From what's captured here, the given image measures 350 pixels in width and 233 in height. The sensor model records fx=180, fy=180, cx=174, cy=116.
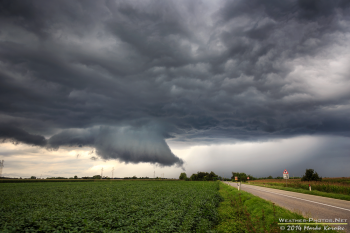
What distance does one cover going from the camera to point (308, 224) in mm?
9883

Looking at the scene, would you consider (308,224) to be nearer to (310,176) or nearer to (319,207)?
(319,207)

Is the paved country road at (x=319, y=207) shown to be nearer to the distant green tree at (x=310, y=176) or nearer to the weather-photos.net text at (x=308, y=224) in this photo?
the weather-photos.net text at (x=308, y=224)

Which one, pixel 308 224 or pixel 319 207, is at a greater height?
pixel 308 224

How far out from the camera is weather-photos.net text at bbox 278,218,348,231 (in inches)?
375

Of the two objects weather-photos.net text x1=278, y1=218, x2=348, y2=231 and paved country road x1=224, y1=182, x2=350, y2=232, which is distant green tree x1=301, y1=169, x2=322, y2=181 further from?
weather-photos.net text x1=278, y1=218, x2=348, y2=231

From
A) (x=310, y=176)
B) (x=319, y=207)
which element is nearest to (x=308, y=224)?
(x=319, y=207)

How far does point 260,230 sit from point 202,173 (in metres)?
190

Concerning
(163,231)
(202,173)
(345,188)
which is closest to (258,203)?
(163,231)

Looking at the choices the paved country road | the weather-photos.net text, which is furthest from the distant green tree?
the weather-photos.net text

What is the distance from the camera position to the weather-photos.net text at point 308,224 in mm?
9523

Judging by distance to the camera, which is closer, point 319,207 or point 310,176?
point 319,207

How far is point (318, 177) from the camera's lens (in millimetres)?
52406

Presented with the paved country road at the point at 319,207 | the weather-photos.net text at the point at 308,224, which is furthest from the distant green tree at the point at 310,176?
the weather-photos.net text at the point at 308,224

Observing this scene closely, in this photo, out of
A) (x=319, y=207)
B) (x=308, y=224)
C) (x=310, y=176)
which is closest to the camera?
(x=308, y=224)
